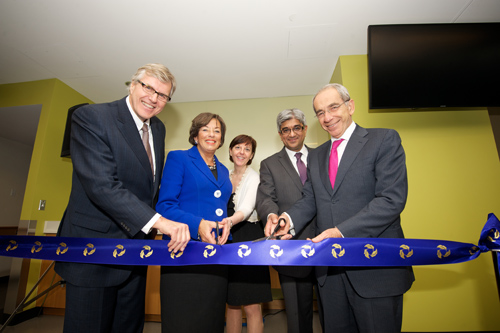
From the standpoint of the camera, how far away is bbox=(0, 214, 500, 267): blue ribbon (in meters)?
1.27

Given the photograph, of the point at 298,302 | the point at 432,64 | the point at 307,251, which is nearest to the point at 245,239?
the point at 298,302

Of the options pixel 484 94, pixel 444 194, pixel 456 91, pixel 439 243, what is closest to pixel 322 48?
pixel 456 91

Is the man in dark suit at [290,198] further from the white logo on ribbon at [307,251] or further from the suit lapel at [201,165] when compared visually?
the suit lapel at [201,165]

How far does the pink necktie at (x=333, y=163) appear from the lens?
154cm

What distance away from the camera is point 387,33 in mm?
2738

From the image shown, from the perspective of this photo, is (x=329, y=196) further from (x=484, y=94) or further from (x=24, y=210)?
(x=24, y=210)

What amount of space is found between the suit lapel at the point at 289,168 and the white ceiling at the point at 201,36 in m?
1.64

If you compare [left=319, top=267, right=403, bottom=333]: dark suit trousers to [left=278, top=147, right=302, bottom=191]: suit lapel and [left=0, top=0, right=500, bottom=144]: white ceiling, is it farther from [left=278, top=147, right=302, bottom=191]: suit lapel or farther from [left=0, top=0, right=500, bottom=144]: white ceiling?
[left=0, top=0, right=500, bottom=144]: white ceiling

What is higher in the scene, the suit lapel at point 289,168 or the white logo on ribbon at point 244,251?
the suit lapel at point 289,168

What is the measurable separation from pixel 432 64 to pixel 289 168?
2.17 metres

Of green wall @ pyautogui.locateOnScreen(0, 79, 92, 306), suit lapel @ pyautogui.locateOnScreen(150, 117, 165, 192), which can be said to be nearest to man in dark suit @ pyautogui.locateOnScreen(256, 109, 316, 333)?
suit lapel @ pyautogui.locateOnScreen(150, 117, 165, 192)

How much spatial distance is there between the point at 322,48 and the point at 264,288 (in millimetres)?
2978

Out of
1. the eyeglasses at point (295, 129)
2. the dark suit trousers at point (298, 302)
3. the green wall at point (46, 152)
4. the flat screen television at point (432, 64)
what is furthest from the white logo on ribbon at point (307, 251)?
the green wall at point (46, 152)

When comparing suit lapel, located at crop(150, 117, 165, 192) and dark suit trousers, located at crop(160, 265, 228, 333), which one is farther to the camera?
suit lapel, located at crop(150, 117, 165, 192)
